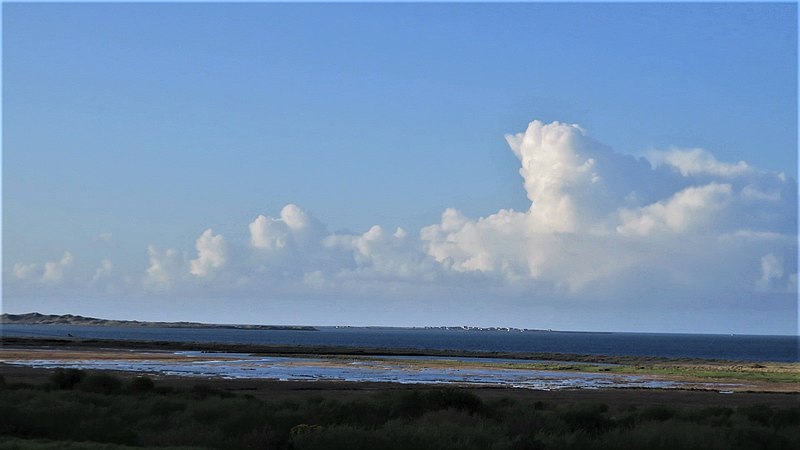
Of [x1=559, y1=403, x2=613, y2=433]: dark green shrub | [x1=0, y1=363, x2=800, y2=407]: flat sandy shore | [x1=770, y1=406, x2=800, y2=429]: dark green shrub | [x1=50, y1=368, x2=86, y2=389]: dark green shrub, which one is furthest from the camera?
[x1=0, y1=363, x2=800, y2=407]: flat sandy shore

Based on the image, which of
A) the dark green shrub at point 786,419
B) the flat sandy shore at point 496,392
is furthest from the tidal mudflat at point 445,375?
the dark green shrub at point 786,419

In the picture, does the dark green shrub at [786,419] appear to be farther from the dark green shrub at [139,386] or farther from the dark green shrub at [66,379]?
the dark green shrub at [66,379]

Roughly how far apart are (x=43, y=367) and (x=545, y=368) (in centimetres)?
4586

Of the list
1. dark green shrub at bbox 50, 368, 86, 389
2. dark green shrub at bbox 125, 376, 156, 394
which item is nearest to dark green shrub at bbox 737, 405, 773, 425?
dark green shrub at bbox 125, 376, 156, 394

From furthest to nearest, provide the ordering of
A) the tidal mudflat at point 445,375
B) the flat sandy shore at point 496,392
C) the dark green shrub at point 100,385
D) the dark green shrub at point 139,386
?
the tidal mudflat at point 445,375
the flat sandy shore at point 496,392
the dark green shrub at point 100,385
the dark green shrub at point 139,386

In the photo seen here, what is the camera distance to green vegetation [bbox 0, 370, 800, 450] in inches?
918

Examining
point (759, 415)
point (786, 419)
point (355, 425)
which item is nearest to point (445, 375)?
point (759, 415)

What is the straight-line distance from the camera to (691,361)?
10600 centimetres

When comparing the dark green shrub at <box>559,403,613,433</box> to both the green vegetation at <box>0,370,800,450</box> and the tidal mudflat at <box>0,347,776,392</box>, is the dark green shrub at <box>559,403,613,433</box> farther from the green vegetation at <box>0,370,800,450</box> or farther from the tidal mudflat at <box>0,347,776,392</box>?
the tidal mudflat at <box>0,347,776,392</box>

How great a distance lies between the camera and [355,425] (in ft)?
83.7

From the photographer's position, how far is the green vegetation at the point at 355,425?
76.5ft

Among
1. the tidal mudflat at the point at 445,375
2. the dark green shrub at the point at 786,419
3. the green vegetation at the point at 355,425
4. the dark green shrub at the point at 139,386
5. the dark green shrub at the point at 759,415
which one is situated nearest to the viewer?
the green vegetation at the point at 355,425

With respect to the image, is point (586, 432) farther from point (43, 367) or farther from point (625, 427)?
point (43, 367)

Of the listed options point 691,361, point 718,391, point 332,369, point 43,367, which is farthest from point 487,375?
point 691,361
